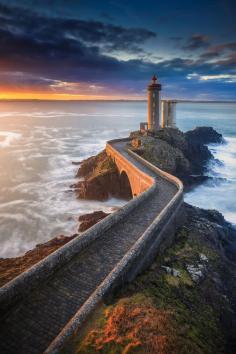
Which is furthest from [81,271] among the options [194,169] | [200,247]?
[194,169]

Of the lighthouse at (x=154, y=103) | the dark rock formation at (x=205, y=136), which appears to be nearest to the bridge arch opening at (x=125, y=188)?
the lighthouse at (x=154, y=103)

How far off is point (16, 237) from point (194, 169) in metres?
24.6

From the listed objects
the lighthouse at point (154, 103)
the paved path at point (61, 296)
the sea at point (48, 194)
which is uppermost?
the lighthouse at point (154, 103)

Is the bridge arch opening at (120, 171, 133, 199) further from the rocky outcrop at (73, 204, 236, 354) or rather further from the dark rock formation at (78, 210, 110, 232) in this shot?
the rocky outcrop at (73, 204, 236, 354)

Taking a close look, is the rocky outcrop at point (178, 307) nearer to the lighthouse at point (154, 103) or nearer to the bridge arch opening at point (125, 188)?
the bridge arch opening at point (125, 188)

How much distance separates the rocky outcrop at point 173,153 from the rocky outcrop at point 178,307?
13.6 meters

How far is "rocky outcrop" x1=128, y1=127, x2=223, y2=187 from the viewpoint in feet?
104

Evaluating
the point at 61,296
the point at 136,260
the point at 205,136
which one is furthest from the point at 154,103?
the point at 61,296

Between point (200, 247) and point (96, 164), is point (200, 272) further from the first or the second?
point (96, 164)

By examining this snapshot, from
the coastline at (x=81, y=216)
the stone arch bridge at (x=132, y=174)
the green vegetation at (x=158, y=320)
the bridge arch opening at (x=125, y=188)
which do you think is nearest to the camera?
the green vegetation at (x=158, y=320)

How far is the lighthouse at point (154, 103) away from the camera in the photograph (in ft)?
127

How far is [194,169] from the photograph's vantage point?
1517 inches

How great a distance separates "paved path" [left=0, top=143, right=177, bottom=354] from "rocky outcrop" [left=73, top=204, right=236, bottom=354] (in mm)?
990

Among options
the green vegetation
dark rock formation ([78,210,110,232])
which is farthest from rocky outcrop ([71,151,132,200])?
the green vegetation
